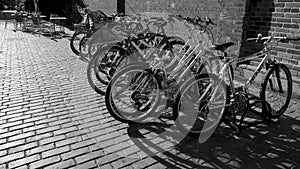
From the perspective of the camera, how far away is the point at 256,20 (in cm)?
451

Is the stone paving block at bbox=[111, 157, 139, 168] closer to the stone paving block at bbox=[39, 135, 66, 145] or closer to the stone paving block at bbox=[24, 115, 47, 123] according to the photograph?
the stone paving block at bbox=[39, 135, 66, 145]

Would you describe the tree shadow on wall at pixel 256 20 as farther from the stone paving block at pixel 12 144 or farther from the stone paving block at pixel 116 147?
the stone paving block at pixel 12 144

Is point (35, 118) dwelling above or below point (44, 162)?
above

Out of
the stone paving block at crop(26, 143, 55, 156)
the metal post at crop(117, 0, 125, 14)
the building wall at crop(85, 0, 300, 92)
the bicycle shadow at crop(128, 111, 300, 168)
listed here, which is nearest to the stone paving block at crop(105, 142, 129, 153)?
the bicycle shadow at crop(128, 111, 300, 168)

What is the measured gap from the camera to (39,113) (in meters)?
3.36

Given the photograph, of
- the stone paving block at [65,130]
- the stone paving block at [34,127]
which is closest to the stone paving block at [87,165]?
the stone paving block at [65,130]

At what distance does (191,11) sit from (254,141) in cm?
397

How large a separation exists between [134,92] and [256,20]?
2.87m

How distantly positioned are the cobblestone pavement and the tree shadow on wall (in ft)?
4.42

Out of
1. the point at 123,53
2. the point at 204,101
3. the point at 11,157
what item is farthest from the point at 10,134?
the point at 204,101

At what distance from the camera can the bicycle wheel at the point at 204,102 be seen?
273cm

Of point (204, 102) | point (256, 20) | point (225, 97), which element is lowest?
point (204, 102)

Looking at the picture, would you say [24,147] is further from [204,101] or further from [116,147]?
[204,101]

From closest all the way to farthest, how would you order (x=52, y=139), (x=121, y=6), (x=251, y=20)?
(x=52, y=139)
(x=251, y=20)
(x=121, y=6)
